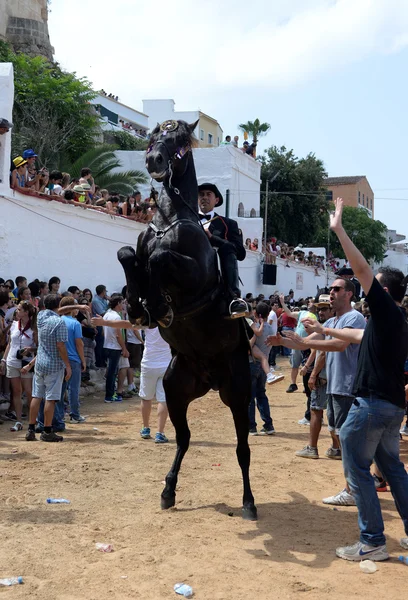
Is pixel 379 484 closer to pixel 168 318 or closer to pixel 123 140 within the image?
pixel 168 318

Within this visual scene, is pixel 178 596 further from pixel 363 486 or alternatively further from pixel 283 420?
pixel 283 420

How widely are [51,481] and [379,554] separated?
3709 mm

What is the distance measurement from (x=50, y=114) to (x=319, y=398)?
2439cm

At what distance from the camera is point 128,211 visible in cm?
1933

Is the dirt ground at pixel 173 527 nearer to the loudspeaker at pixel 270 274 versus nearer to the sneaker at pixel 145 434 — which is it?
the sneaker at pixel 145 434

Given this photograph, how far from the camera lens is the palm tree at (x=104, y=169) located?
27.0 meters

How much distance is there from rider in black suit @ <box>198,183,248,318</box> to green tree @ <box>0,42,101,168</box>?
22.6m

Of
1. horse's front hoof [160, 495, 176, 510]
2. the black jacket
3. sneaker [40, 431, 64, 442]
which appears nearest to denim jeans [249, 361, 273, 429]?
sneaker [40, 431, 64, 442]

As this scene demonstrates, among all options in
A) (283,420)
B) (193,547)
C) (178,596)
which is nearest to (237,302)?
(193,547)

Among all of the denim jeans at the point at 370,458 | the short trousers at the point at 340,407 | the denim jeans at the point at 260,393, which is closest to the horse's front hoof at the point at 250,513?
the denim jeans at the point at 370,458

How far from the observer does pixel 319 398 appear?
8.36 m

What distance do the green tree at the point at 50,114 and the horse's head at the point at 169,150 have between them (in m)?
23.3

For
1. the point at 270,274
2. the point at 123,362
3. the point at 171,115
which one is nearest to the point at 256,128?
the point at 171,115

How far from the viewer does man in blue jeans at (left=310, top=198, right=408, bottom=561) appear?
4867 millimetres
